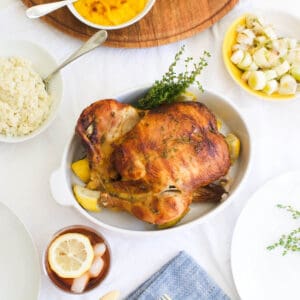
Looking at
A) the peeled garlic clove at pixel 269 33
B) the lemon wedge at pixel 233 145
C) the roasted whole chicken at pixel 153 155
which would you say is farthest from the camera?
the peeled garlic clove at pixel 269 33

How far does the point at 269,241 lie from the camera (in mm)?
1521

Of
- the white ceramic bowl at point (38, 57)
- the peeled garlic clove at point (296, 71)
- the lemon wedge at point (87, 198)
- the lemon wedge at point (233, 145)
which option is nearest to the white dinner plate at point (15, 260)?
the lemon wedge at point (87, 198)

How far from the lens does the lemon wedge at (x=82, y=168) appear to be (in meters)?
1.43

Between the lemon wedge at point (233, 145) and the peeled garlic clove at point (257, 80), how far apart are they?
0.47ft

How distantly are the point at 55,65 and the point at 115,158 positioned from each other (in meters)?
0.31

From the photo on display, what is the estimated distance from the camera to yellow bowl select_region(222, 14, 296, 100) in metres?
1.54

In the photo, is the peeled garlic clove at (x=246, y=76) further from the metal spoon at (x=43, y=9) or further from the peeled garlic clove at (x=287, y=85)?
the metal spoon at (x=43, y=9)

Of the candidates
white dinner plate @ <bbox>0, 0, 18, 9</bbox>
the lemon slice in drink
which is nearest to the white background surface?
white dinner plate @ <bbox>0, 0, 18, 9</bbox>

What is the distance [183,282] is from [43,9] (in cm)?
73

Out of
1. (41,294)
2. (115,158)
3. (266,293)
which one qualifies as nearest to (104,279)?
(41,294)

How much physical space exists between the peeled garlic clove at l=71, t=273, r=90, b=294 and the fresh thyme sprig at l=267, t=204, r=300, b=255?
17.5 inches

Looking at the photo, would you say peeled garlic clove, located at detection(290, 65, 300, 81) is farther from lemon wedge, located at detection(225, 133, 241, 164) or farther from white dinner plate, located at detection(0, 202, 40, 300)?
white dinner plate, located at detection(0, 202, 40, 300)

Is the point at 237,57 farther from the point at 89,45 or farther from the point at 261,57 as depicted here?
the point at 89,45

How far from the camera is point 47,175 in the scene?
4.95ft
